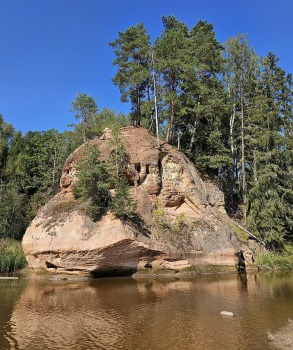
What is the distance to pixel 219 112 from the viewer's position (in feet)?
138

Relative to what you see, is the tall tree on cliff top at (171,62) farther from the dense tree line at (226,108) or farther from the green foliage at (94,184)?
the green foliage at (94,184)

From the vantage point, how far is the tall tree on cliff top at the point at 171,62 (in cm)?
3869

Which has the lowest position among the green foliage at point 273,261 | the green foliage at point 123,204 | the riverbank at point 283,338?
the riverbank at point 283,338

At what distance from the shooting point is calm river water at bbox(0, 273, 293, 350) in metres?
12.8

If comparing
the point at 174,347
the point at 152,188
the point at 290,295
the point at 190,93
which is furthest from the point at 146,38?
the point at 174,347

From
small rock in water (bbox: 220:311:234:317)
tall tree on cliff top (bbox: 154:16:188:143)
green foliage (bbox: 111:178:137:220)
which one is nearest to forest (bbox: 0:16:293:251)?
tall tree on cliff top (bbox: 154:16:188:143)

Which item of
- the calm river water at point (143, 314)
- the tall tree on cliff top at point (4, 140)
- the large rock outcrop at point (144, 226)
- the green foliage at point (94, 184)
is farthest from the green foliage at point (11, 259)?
the tall tree on cliff top at point (4, 140)

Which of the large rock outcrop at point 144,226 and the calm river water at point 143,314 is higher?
the large rock outcrop at point 144,226

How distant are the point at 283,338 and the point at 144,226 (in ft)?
66.3

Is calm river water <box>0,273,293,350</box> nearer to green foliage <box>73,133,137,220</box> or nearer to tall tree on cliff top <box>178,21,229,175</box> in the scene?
green foliage <box>73,133,137,220</box>

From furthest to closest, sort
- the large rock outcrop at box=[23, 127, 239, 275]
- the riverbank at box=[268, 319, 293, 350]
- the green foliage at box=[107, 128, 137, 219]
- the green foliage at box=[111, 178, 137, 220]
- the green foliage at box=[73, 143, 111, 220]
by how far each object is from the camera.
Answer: the green foliage at box=[73, 143, 111, 220]
the green foliage at box=[107, 128, 137, 219]
the green foliage at box=[111, 178, 137, 220]
the large rock outcrop at box=[23, 127, 239, 275]
the riverbank at box=[268, 319, 293, 350]

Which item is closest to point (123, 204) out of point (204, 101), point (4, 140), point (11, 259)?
point (11, 259)

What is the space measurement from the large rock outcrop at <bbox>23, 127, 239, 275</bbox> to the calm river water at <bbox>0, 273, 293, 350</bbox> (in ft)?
10.3

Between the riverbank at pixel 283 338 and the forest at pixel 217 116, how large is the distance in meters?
25.2
